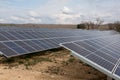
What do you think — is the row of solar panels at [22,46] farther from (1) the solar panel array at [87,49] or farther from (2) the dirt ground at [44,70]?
(2) the dirt ground at [44,70]

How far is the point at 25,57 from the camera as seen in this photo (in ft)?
61.1

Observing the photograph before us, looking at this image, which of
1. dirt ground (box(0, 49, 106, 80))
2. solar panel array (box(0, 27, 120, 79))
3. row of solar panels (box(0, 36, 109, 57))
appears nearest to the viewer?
solar panel array (box(0, 27, 120, 79))

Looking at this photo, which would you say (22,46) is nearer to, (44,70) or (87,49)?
(44,70)

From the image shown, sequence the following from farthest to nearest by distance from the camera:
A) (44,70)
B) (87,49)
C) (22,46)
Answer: (22,46) < (44,70) < (87,49)

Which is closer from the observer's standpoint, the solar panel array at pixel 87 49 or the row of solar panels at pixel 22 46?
the solar panel array at pixel 87 49

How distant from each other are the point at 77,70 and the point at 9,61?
583 centimetres

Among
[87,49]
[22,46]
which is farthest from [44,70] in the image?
[87,49]

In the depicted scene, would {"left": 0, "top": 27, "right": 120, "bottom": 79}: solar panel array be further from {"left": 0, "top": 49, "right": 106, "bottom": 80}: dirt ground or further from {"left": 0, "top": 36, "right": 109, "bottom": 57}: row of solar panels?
{"left": 0, "top": 49, "right": 106, "bottom": 80}: dirt ground

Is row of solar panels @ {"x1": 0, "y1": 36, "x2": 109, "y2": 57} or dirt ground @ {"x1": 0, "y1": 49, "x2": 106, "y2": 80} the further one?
row of solar panels @ {"x1": 0, "y1": 36, "x2": 109, "y2": 57}

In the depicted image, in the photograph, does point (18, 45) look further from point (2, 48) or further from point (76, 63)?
point (76, 63)

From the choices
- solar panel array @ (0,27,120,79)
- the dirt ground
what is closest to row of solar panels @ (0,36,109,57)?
solar panel array @ (0,27,120,79)

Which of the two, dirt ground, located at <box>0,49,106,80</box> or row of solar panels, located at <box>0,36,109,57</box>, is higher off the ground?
row of solar panels, located at <box>0,36,109,57</box>

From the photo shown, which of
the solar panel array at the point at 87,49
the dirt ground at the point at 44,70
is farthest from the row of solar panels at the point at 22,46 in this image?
the dirt ground at the point at 44,70

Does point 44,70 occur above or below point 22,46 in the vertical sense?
below
